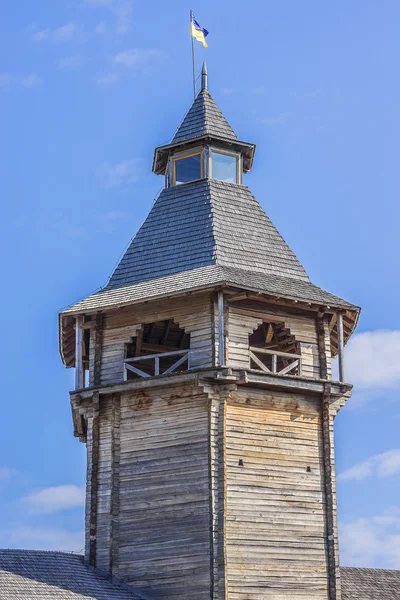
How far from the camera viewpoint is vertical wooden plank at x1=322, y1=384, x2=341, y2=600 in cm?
2705

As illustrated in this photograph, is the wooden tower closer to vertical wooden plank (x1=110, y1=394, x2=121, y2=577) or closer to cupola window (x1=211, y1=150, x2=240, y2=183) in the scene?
vertical wooden plank (x1=110, y1=394, x2=121, y2=577)

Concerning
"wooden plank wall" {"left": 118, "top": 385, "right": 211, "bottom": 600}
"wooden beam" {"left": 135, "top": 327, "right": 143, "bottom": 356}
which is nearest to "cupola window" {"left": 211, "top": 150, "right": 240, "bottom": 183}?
"wooden beam" {"left": 135, "top": 327, "right": 143, "bottom": 356}

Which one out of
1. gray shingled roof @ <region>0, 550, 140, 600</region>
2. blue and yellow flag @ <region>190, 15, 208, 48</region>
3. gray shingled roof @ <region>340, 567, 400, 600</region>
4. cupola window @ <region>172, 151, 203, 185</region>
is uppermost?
blue and yellow flag @ <region>190, 15, 208, 48</region>

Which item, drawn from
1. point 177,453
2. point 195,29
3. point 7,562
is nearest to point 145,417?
point 177,453

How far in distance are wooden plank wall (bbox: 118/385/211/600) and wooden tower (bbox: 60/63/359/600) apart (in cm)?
3

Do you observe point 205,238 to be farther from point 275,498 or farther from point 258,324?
point 275,498

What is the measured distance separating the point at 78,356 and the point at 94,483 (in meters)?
3.31

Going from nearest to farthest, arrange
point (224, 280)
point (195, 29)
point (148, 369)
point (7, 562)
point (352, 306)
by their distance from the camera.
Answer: point (7, 562)
point (224, 280)
point (352, 306)
point (148, 369)
point (195, 29)

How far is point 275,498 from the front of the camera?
27250mm

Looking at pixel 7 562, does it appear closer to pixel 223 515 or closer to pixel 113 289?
pixel 223 515

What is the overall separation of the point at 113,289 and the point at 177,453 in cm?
524

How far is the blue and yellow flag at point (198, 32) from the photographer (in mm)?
36188

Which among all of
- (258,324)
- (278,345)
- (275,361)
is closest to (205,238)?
(258,324)

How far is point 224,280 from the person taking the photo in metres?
27.6
